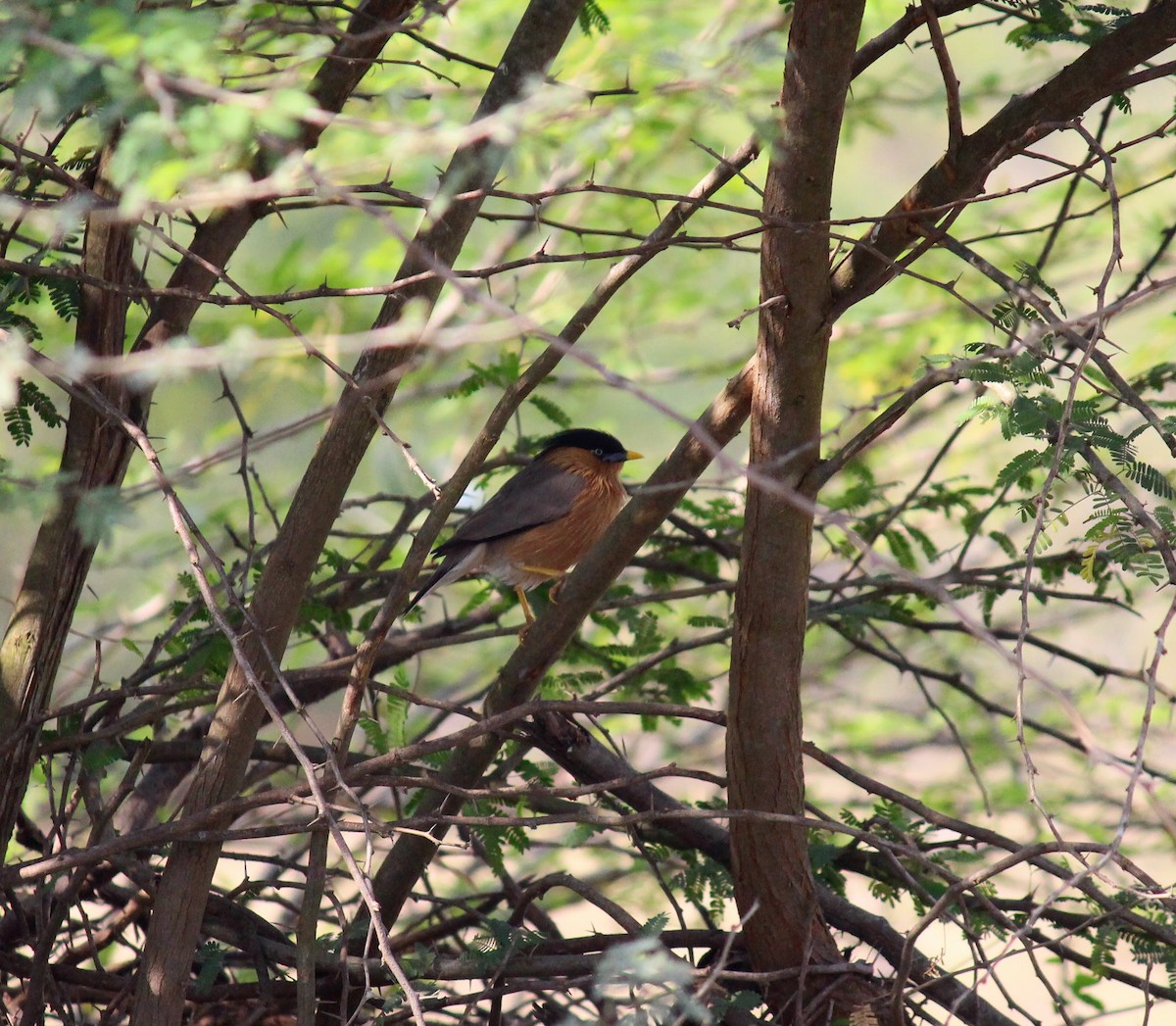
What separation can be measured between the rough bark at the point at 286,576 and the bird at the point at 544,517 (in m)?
2.64

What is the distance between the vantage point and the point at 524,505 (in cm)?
685

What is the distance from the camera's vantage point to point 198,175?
2.29 metres

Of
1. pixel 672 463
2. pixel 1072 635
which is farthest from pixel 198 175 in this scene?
→ pixel 1072 635

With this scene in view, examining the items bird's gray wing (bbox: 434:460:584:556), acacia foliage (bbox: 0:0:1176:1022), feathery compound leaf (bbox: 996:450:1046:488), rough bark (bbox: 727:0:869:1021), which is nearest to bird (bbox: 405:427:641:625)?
bird's gray wing (bbox: 434:460:584:556)

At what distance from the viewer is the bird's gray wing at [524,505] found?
6.59 metres

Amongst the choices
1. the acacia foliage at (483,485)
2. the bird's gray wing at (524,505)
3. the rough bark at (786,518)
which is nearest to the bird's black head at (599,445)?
the bird's gray wing at (524,505)

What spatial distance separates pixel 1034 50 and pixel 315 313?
4666mm

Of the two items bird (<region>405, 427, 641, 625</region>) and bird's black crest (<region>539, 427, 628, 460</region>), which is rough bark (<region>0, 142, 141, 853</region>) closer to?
bird (<region>405, 427, 641, 625</region>)

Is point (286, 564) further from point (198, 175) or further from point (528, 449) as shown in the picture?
point (528, 449)

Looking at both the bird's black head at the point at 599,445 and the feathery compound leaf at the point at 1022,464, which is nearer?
the feathery compound leaf at the point at 1022,464

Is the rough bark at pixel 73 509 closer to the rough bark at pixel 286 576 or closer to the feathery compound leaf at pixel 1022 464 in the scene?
the rough bark at pixel 286 576

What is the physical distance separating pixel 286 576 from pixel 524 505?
136 inches

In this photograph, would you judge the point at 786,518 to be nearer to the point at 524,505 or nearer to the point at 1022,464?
the point at 1022,464

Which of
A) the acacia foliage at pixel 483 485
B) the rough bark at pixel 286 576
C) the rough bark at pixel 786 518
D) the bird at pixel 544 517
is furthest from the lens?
the bird at pixel 544 517
